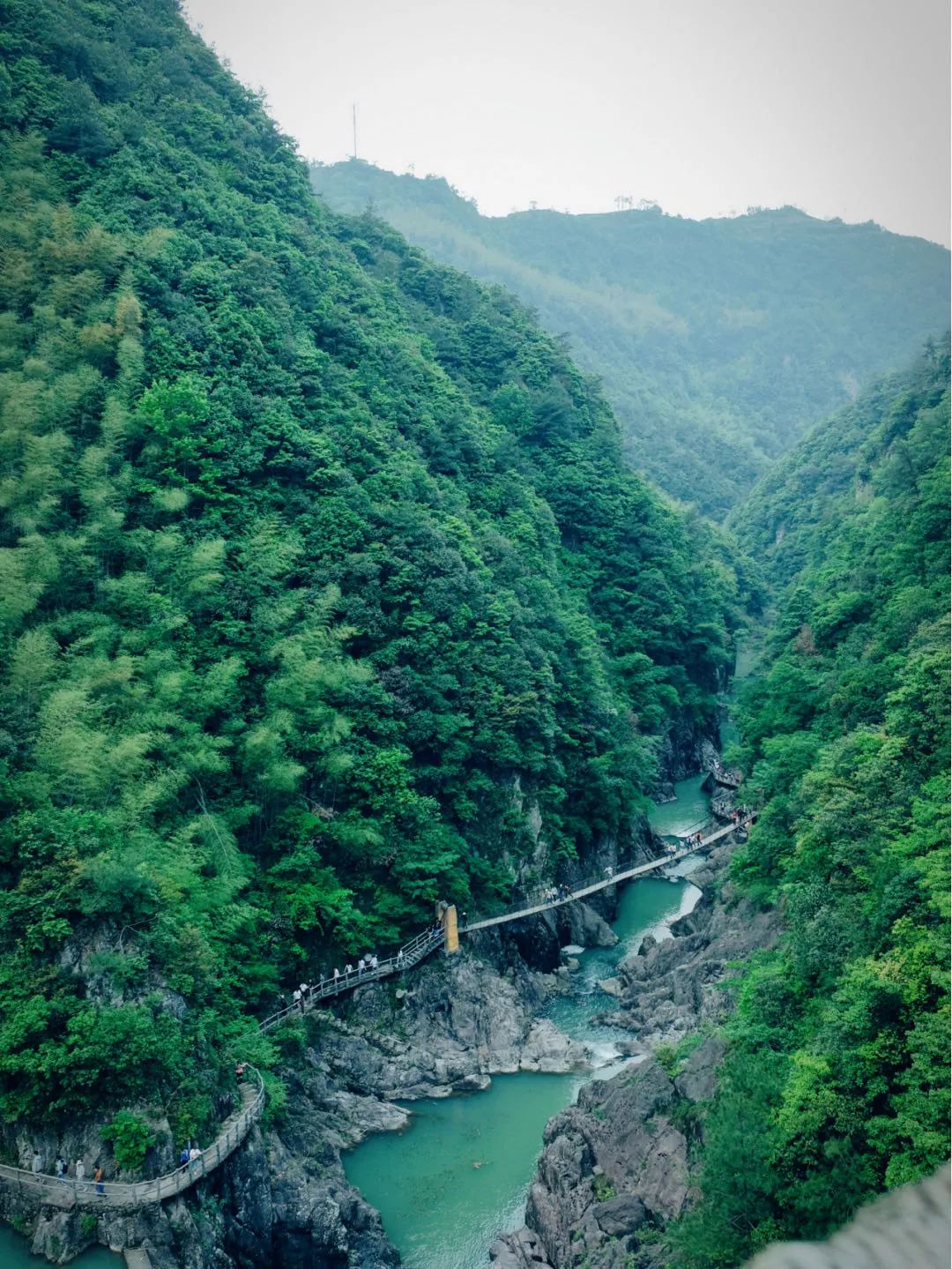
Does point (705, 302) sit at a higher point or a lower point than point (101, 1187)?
higher

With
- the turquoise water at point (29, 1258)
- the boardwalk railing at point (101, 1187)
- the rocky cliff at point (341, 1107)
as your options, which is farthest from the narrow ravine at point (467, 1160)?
the turquoise water at point (29, 1258)

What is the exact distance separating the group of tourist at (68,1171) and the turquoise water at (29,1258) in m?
0.80

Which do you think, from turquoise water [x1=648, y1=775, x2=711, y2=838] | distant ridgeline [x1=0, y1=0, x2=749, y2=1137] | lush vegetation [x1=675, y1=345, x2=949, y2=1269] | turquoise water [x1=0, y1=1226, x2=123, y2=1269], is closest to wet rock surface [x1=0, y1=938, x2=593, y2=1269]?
turquoise water [x1=0, y1=1226, x2=123, y2=1269]

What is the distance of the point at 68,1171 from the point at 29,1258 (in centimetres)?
Answer: 129

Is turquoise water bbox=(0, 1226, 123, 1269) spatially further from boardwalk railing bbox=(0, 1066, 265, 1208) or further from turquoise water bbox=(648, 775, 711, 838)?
turquoise water bbox=(648, 775, 711, 838)

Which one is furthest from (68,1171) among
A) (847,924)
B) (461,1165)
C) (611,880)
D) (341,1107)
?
(611,880)

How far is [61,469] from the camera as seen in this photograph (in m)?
25.1

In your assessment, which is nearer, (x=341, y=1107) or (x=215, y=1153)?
(x=215, y=1153)

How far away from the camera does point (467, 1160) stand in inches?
771

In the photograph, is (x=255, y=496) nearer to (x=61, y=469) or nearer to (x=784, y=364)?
(x=61, y=469)

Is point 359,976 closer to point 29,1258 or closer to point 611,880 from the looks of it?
point 29,1258

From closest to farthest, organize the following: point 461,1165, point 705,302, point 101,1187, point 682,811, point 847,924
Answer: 1. point 101,1187
2. point 847,924
3. point 461,1165
4. point 682,811
5. point 705,302

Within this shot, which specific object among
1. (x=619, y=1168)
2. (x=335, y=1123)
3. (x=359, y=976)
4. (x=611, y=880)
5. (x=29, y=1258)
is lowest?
(x=335, y=1123)

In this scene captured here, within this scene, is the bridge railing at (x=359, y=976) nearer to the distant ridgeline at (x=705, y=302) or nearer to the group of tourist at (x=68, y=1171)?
the group of tourist at (x=68, y=1171)
